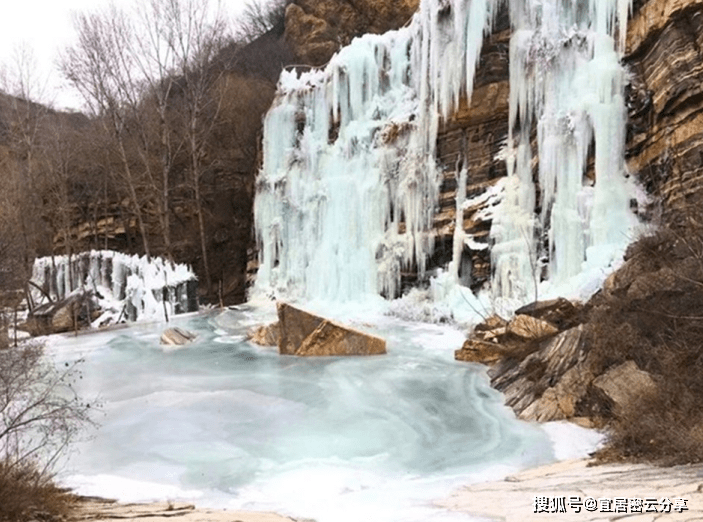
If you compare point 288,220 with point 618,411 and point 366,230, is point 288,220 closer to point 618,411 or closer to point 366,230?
point 366,230

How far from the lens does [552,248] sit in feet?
36.5

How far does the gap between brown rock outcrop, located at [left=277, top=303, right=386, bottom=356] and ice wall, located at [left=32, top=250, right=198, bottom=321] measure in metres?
8.70

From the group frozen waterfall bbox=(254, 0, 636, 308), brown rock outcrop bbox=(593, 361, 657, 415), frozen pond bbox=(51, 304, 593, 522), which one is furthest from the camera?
frozen waterfall bbox=(254, 0, 636, 308)

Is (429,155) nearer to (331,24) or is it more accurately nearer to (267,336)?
(267,336)

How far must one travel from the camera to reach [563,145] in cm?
1128

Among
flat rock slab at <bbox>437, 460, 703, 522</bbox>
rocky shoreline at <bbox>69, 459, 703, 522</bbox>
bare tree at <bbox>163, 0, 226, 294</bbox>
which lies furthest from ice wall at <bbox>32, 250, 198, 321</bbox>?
flat rock slab at <bbox>437, 460, 703, 522</bbox>

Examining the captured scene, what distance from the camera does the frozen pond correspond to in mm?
4582

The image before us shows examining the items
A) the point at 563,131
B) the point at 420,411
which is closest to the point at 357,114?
the point at 563,131

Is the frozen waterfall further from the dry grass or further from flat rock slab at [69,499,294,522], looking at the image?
flat rock slab at [69,499,294,522]

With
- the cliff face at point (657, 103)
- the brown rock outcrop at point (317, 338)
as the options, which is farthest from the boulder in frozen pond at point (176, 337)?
the cliff face at point (657, 103)

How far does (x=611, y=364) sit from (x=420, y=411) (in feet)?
7.65

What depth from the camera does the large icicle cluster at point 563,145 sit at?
34.5 ft

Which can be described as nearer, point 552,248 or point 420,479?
point 420,479

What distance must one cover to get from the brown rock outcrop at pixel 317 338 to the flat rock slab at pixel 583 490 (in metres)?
5.65
